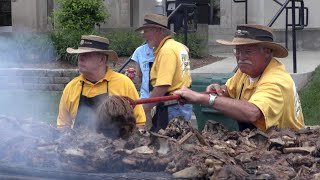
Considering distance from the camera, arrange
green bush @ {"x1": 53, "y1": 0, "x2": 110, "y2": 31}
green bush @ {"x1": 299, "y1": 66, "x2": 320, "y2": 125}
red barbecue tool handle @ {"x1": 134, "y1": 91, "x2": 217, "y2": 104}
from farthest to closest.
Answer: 1. green bush @ {"x1": 53, "y1": 0, "x2": 110, "y2": 31}
2. green bush @ {"x1": 299, "y1": 66, "x2": 320, "y2": 125}
3. red barbecue tool handle @ {"x1": 134, "y1": 91, "x2": 217, "y2": 104}

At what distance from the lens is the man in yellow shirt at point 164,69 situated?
6219 mm

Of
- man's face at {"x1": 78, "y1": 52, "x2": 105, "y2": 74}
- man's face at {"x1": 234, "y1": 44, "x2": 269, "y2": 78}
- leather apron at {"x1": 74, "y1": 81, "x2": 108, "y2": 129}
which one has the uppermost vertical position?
man's face at {"x1": 234, "y1": 44, "x2": 269, "y2": 78}

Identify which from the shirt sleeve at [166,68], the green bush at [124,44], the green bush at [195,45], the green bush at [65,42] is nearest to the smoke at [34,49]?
the green bush at [65,42]

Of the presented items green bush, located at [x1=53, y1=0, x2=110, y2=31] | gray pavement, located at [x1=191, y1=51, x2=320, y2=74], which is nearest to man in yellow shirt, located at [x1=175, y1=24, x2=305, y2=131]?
gray pavement, located at [x1=191, y1=51, x2=320, y2=74]

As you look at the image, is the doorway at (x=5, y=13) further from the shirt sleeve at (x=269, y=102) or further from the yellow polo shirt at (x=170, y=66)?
the shirt sleeve at (x=269, y=102)

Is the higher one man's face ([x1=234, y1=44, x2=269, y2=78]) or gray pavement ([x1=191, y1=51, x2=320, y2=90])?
man's face ([x1=234, y1=44, x2=269, y2=78])

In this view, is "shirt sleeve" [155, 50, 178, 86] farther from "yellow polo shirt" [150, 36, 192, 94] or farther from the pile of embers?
the pile of embers

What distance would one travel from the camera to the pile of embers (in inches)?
105

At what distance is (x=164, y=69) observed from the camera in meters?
6.36

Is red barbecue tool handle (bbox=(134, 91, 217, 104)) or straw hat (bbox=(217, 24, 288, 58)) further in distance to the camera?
straw hat (bbox=(217, 24, 288, 58))

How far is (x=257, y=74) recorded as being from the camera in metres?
4.18

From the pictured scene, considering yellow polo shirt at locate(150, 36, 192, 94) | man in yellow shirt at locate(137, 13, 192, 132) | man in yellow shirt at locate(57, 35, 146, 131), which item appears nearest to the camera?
man in yellow shirt at locate(57, 35, 146, 131)

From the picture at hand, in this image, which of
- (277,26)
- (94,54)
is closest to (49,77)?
(277,26)

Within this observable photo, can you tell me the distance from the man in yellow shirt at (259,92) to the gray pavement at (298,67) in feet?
21.5
